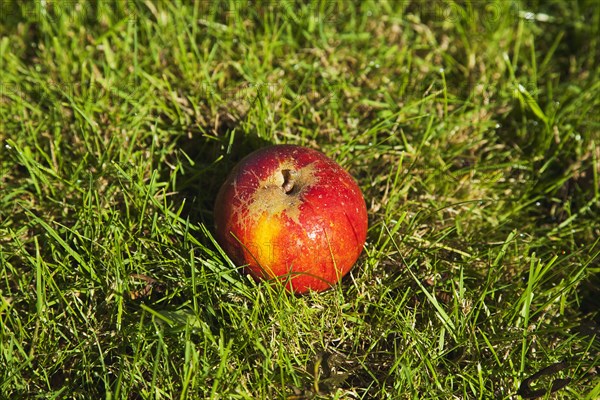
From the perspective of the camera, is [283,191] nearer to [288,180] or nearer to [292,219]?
[288,180]

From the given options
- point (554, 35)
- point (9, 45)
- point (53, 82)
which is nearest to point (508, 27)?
point (554, 35)

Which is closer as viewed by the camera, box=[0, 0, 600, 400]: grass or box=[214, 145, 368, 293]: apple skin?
box=[214, 145, 368, 293]: apple skin

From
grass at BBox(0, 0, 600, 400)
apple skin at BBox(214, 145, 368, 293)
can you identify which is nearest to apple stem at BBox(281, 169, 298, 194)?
apple skin at BBox(214, 145, 368, 293)

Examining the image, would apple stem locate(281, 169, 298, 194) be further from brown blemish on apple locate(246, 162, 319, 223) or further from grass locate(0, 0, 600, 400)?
grass locate(0, 0, 600, 400)

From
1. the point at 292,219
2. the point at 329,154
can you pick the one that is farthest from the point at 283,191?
the point at 329,154

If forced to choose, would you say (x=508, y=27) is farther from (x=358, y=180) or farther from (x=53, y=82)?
(x=53, y=82)

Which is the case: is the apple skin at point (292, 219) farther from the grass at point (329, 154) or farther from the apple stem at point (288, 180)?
the grass at point (329, 154)

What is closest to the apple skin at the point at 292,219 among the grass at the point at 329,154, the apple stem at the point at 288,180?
the apple stem at the point at 288,180

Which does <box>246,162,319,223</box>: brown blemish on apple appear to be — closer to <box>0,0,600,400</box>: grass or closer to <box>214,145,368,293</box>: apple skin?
<box>214,145,368,293</box>: apple skin
